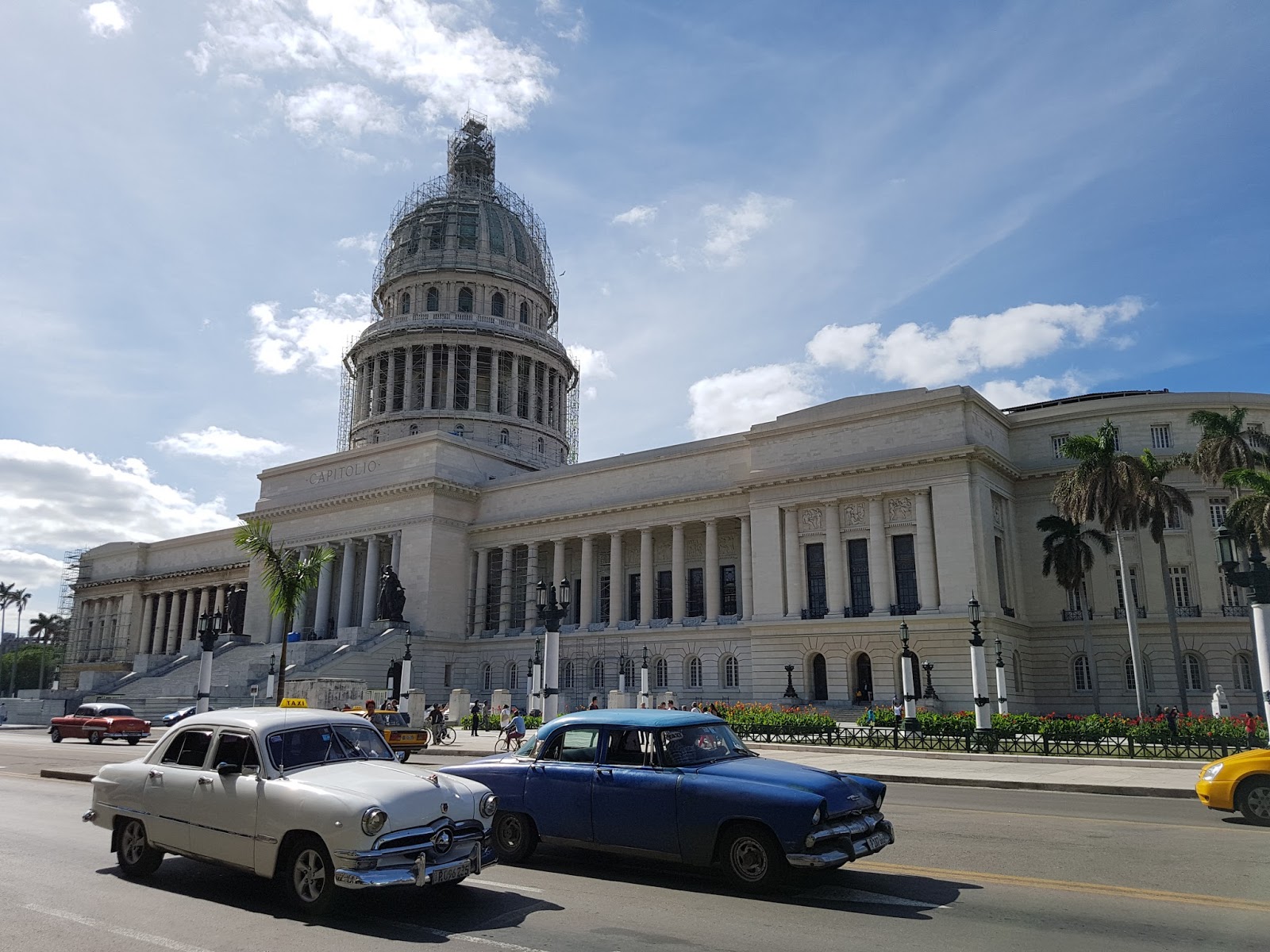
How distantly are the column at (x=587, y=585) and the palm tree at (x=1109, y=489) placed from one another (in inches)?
1183

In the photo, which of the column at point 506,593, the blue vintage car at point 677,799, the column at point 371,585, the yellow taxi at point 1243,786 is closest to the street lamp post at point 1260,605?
the yellow taxi at point 1243,786

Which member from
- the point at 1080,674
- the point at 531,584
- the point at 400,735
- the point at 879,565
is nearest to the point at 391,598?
the point at 531,584

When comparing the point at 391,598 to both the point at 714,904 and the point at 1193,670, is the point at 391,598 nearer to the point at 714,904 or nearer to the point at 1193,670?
the point at 1193,670

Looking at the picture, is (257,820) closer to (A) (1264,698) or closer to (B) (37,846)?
A: (B) (37,846)

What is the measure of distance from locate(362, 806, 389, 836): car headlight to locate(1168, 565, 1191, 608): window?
4957cm

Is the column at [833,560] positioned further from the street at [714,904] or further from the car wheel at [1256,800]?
the street at [714,904]

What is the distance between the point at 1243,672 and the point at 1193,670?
6.97ft

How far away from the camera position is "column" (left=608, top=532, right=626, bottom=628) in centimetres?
5953

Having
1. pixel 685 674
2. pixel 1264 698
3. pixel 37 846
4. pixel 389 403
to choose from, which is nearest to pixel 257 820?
pixel 37 846

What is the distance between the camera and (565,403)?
9369 centimetres

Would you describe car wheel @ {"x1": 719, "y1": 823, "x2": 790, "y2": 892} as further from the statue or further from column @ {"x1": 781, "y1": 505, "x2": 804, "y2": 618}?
the statue

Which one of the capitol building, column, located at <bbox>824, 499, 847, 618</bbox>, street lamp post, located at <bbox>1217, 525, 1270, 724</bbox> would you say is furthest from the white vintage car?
column, located at <bbox>824, 499, 847, 618</bbox>

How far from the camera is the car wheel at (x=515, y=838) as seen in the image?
10719 mm

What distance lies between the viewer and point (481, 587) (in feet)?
219
